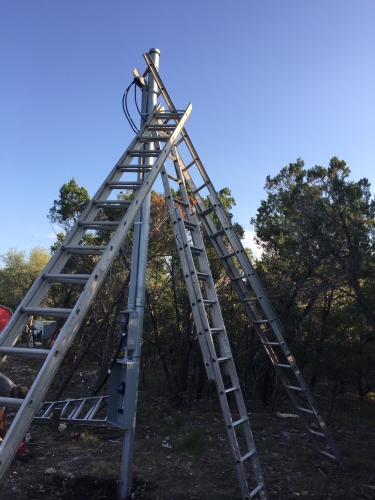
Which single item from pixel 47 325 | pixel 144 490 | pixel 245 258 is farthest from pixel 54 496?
pixel 47 325

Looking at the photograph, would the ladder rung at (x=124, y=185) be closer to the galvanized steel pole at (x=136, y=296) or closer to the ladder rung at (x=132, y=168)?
the ladder rung at (x=132, y=168)

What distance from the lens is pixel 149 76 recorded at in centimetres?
545

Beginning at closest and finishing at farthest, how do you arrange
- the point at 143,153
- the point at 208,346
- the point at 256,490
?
1. the point at 256,490
2. the point at 208,346
3. the point at 143,153

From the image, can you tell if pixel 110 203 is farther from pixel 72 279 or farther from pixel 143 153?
pixel 72 279

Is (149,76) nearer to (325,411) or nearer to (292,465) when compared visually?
(292,465)

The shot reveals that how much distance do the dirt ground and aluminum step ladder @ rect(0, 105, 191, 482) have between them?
2.71 meters

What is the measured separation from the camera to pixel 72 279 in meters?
3.27

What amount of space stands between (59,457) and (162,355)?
3844 millimetres

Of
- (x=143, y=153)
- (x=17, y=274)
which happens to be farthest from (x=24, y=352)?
(x=17, y=274)

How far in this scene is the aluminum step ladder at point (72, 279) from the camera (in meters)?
2.35

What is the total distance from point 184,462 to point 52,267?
146 inches

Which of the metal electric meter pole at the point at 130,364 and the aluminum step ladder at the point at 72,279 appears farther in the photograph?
the metal electric meter pole at the point at 130,364

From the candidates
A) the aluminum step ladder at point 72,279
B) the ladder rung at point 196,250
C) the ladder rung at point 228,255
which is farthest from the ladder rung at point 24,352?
the ladder rung at point 228,255

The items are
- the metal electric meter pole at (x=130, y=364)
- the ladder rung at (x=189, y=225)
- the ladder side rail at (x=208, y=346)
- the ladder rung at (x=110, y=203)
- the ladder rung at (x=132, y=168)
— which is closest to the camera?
the ladder side rail at (x=208, y=346)
